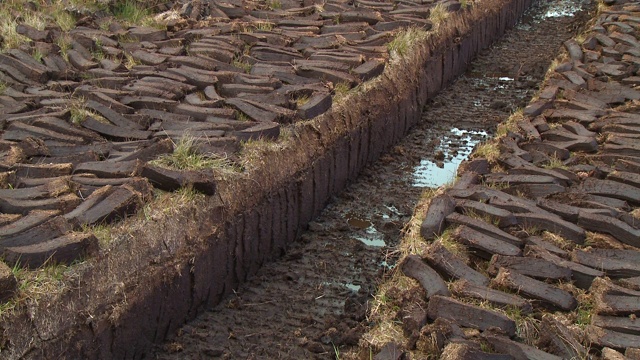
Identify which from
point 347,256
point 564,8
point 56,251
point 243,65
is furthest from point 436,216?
point 564,8

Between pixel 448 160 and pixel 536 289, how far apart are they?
2625 mm

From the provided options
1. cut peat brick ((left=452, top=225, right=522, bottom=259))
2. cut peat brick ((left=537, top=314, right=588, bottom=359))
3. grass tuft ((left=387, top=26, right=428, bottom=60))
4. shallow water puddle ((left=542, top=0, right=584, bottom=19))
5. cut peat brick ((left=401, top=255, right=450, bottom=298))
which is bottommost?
shallow water puddle ((left=542, top=0, right=584, bottom=19))

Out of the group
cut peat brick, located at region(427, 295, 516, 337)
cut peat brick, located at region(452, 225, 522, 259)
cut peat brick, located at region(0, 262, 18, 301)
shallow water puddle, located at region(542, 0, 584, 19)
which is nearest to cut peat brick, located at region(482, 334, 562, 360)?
cut peat brick, located at region(427, 295, 516, 337)

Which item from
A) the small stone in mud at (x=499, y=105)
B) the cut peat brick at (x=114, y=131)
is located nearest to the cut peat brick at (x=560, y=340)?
→ the cut peat brick at (x=114, y=131)

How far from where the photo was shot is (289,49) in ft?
23.4

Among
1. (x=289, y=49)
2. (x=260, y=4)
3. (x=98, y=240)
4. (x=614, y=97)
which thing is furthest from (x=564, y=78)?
(x=98, y=240)

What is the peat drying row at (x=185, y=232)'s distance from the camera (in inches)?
154

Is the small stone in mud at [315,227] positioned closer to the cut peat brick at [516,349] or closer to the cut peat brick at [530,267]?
the cut peat brick at [530,267]

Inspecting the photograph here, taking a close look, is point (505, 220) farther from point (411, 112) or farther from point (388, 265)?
point (411, 112)

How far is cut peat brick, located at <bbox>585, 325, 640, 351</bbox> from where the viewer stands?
148 inches

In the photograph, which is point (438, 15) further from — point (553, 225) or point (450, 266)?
point (450, 266)

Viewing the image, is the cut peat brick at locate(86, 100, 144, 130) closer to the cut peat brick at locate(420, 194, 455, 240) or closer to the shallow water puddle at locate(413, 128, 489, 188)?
the cut peat brick at locate(420, 194, 455, 240)

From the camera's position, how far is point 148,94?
6.01m

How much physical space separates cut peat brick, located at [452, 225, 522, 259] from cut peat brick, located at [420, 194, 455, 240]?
129 mm
